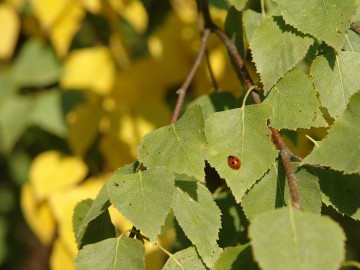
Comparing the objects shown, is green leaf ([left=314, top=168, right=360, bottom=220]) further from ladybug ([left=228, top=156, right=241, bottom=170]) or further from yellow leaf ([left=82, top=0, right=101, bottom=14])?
yellow leaf ([left=82, top=0, right=101, bottom=14])

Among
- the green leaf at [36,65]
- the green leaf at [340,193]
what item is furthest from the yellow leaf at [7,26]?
the green leaf at [340,193]

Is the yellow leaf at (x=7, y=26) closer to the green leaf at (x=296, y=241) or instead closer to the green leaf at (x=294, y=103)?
the green leaf at (x=294, y=103)

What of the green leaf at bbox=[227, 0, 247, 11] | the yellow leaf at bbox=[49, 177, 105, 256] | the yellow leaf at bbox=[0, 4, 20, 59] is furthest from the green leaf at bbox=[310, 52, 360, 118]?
the yellow leaf at bbox=[0, 4, 20, 59]

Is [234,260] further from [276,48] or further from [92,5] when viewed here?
[92,5]

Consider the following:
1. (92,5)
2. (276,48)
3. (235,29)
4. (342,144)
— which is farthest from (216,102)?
(92,5)

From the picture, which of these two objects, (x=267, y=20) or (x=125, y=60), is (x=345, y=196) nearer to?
(x=267, y=20)

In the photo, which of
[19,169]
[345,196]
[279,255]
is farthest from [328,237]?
[19,169]
